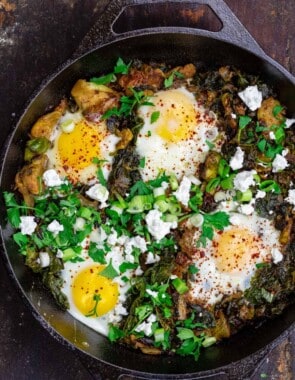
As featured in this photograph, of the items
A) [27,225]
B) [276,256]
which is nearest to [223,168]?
[276,256]

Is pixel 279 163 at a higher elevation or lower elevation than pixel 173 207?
higher

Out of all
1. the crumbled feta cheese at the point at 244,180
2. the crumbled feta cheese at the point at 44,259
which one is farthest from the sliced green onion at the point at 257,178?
the crumbled feta cheese at the point at 44,259

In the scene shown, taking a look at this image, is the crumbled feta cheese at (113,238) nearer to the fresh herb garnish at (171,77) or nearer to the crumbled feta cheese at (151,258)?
the crumbled feta cheese at (151,258)

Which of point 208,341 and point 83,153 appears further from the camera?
point 208,341

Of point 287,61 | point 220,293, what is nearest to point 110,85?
point 287,61

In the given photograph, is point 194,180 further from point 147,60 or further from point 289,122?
point 147,60

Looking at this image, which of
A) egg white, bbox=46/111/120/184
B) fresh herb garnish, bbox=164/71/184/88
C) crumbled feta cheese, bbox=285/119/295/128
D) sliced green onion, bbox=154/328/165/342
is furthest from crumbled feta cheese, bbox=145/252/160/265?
crumbled feta cheese, bbox=285/119/295/128
